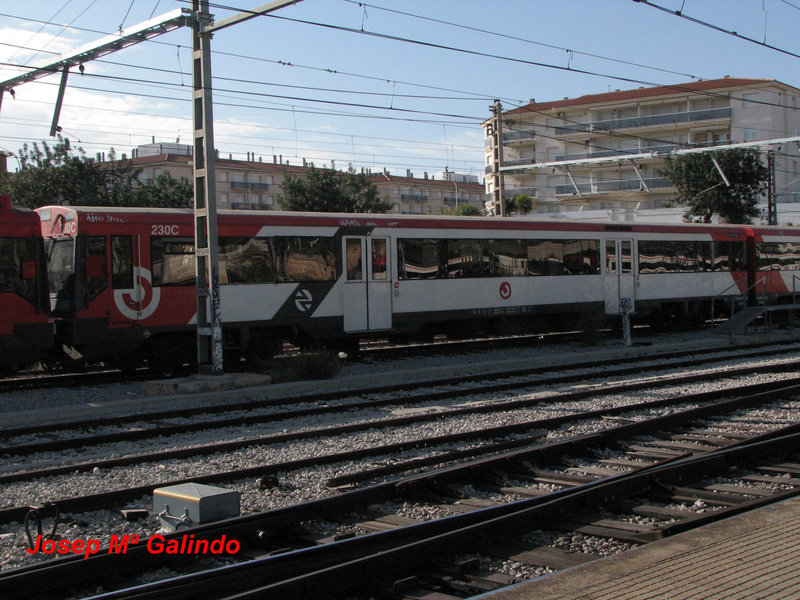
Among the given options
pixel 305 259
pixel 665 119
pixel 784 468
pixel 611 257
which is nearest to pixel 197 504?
pixel 784 468

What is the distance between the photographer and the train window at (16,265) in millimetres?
13266

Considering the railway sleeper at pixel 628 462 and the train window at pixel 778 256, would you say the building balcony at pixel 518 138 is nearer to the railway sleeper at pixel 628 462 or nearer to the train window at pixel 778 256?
the train window at pixel 778 256

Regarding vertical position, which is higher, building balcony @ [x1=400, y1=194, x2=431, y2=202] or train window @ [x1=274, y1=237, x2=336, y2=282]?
building balcony @ [x1=400, y1=194, x2=431, y2=202]

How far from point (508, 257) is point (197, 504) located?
14.7 metres

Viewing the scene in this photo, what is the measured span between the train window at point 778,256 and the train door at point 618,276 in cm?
649

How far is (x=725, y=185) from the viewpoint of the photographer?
139 feet

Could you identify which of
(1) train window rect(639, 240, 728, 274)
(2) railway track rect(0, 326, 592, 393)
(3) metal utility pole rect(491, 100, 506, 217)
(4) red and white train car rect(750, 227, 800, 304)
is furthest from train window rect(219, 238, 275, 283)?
(4) red and white train car rect(750, 227, 800, 304)

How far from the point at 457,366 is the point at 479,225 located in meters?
4.65

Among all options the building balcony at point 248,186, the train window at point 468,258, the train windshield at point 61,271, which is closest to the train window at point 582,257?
the train window at point 468,258

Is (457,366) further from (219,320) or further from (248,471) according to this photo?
(248,471)

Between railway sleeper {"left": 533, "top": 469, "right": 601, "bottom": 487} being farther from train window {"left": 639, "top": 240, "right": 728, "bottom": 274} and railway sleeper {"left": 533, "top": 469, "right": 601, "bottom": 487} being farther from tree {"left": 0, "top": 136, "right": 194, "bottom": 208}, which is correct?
tree {"left": 0, "top": 136, "right": 194, "bottom": 208}

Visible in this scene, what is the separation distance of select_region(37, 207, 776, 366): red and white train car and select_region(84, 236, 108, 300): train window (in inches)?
0.7

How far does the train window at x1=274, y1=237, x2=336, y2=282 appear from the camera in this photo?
52.6 ft

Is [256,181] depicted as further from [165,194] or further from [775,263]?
[775,263]
